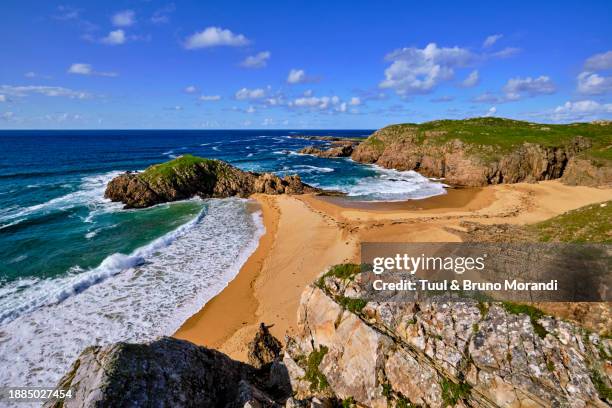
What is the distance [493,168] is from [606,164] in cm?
1369

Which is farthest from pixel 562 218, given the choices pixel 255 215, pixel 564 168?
pixel 564 168

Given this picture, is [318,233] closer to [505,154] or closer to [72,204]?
[72,204]

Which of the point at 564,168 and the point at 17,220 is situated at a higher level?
the point at 564,168

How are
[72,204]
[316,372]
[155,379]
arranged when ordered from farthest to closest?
1. [72,204]
2. [316,372]
3. [155,379]

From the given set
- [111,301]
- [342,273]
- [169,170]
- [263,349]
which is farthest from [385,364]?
[169,170]

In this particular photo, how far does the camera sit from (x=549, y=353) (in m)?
6.71

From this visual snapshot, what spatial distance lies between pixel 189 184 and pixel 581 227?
44.6 meters

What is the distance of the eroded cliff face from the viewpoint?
639cm

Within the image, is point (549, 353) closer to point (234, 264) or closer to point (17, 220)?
point (234, 264)

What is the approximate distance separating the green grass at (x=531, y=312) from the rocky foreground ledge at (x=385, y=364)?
2 centimetres

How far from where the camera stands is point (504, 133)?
6238cm

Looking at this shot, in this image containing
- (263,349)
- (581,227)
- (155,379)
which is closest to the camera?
(155,379)

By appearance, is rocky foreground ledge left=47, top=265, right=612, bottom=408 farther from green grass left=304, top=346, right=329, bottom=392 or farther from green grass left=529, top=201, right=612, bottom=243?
green grass left=529, top=201, right=612, bottom=243

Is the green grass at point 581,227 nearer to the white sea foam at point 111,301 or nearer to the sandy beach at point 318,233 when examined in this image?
the sandy beach at point 318,233
